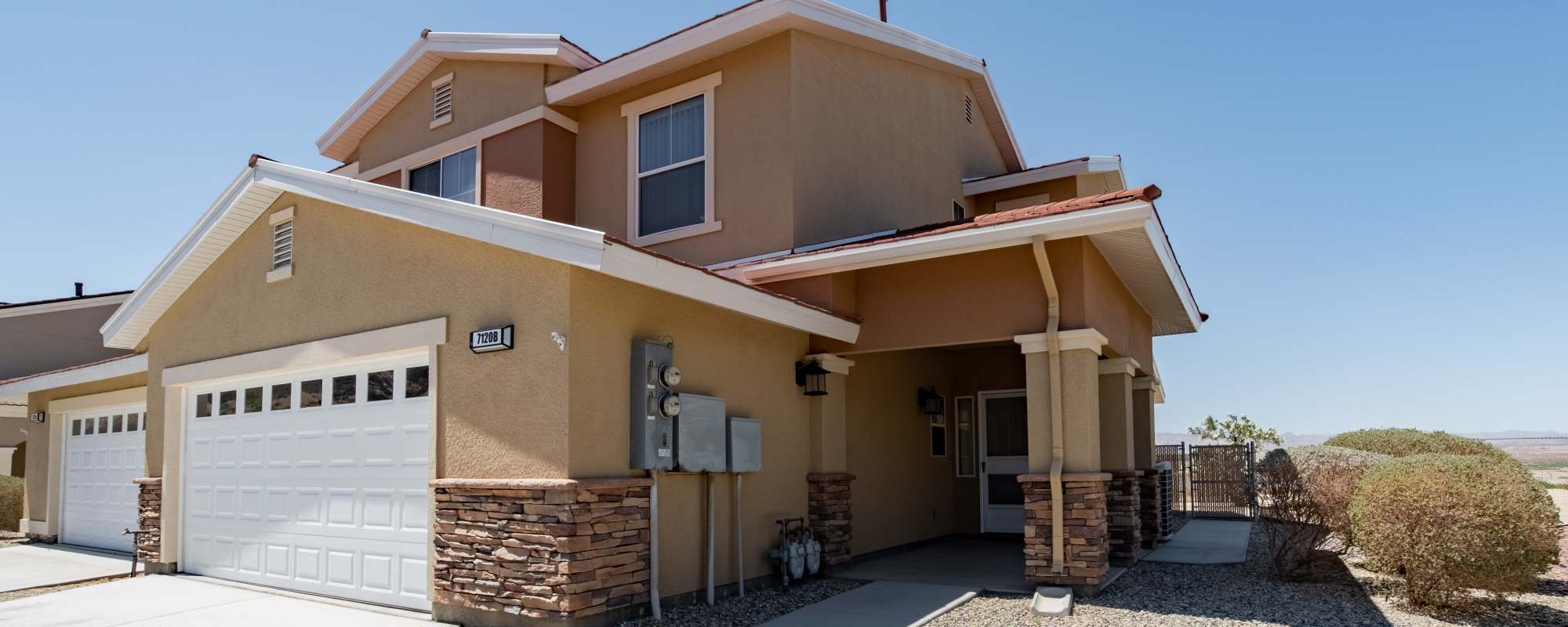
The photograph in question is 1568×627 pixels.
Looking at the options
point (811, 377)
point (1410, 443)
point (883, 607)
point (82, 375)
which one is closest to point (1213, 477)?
point (1410, 443)

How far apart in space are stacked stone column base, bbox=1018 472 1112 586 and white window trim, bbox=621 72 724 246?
4.63m

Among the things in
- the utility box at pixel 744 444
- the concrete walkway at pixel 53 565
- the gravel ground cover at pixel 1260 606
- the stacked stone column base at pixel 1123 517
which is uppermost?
the utility box at pixel 744 444

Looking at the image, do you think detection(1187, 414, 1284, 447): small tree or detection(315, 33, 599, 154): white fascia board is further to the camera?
detection(1187, 414, 1284, 447): small tree

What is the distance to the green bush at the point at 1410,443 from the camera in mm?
12297

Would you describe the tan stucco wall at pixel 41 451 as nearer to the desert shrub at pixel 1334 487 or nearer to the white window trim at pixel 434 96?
the white window trim at pixel 434 96

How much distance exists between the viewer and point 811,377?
981cm

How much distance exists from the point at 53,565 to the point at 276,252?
5841mm

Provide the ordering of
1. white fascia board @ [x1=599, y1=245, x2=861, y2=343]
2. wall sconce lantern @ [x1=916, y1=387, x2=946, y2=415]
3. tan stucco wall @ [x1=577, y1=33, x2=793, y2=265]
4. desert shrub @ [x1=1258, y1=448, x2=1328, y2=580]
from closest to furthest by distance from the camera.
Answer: white fascia board @ [x1=599, y1=245, x2=861, y2=343] → desert shrub @ [x1=1258, y1=448, x2=1328, y2=580] → tan stucco wall @ [x1=577, y1=33, x2=793, y2=265] → wall sconce lantern @ [x1=916, y1=387, x2=946, y2=415]

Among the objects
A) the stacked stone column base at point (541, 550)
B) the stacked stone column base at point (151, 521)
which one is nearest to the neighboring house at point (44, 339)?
the stacked stone column base at point (151, 521)

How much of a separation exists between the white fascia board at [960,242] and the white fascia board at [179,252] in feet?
16.8

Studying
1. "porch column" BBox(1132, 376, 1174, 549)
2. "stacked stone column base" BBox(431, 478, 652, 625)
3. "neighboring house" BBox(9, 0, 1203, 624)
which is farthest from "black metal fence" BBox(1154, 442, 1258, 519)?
"stacked stone column base" BBox(431, 478, 652, 625)

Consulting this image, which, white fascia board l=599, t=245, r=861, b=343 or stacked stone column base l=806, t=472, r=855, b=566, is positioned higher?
white fascia board l=599, t=245, r=861, b=343

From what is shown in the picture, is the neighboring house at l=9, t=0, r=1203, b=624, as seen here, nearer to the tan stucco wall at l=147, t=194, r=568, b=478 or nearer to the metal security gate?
the tan stucco wall at l=147, t=194, r=568, b=478

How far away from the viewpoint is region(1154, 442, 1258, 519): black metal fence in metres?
18.1
